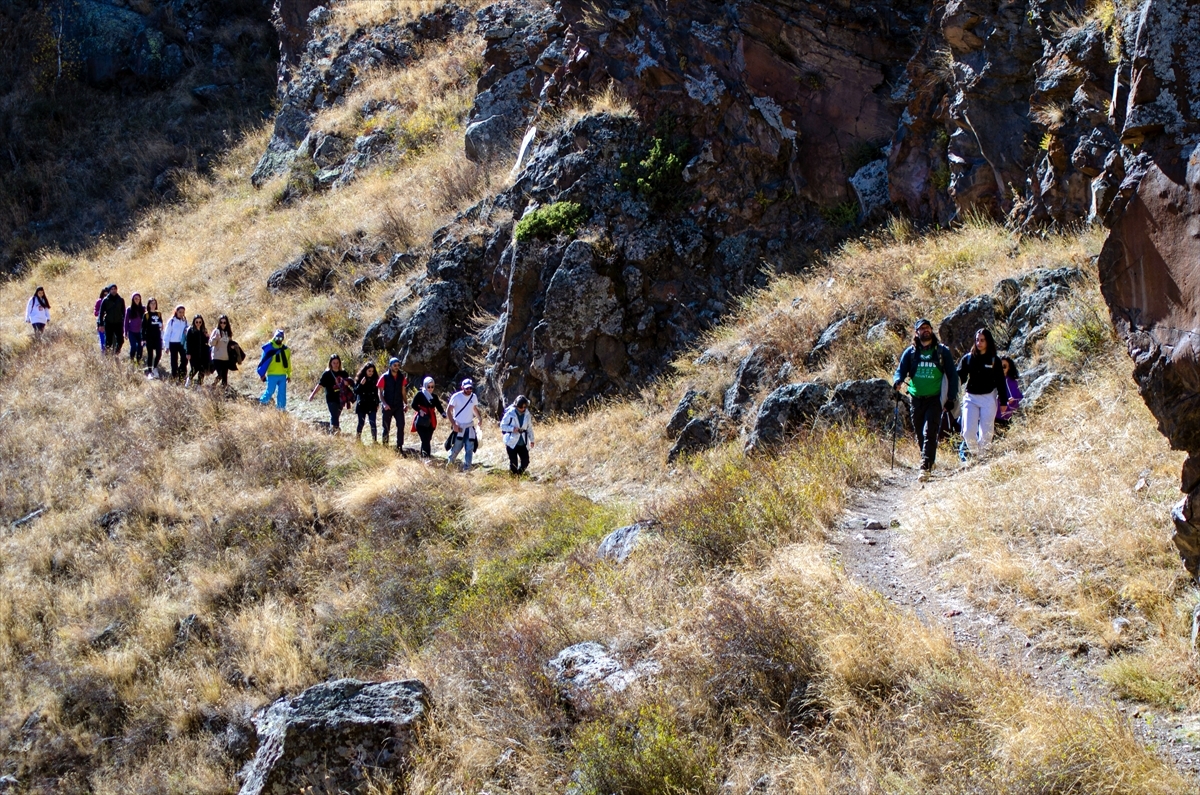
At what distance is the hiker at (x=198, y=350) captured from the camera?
16.3m

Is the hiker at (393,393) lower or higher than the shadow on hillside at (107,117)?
lower

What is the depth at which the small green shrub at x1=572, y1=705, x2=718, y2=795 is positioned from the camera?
515cm

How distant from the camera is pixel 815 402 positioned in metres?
10.3

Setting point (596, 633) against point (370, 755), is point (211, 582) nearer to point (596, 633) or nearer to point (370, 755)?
point (370, 755)

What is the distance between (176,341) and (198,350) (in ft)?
2.58

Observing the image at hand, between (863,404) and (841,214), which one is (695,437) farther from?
(841,214)

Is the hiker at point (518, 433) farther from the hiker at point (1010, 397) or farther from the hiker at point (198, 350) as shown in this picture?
the hiker at point (198, 350)

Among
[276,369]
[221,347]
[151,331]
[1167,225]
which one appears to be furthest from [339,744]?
[151,331]

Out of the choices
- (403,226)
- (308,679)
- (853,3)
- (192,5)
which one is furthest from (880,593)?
(192,5)

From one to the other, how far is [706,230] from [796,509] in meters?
7.95

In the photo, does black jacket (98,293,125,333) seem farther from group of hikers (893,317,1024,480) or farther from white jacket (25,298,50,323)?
group of hikers (893,317,1024,480)

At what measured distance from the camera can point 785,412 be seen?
10.4 metres

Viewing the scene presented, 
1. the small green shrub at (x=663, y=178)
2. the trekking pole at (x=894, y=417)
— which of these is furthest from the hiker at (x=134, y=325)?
the trekking pole at (x=894, y=417)

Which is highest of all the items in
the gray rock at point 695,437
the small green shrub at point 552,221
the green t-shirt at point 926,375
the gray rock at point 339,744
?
the small green shrub at point 552,221
